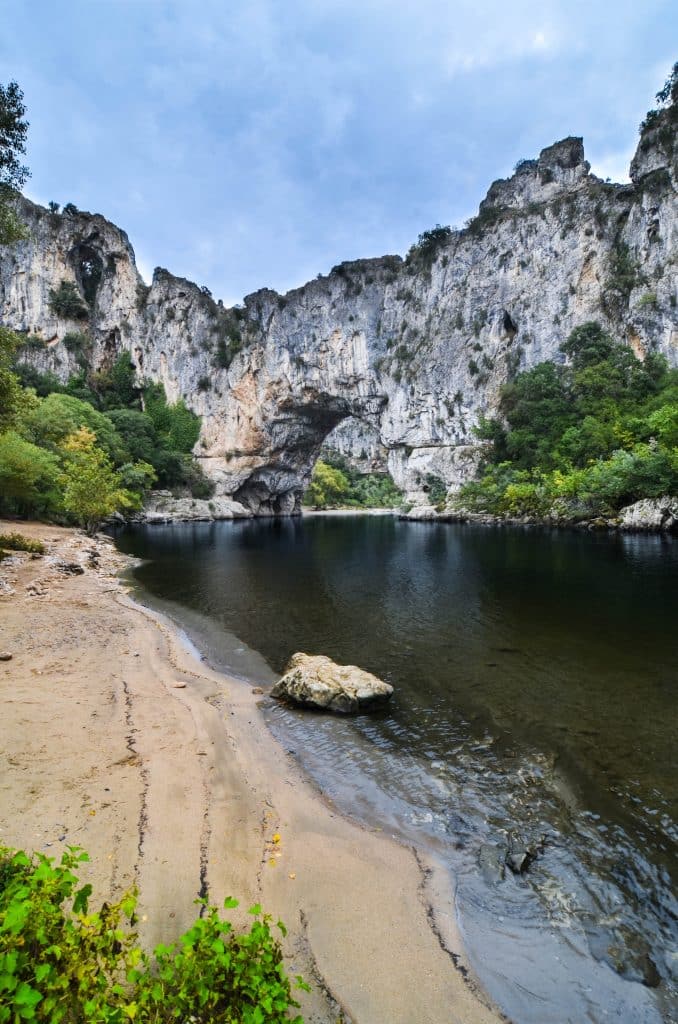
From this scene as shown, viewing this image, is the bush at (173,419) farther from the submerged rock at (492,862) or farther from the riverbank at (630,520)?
the submerged rock at (492,862)

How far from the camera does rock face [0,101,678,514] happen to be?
53125mm

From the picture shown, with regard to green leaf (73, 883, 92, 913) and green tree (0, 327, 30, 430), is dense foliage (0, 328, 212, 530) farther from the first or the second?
green leaf (73, 883, 92, 913)

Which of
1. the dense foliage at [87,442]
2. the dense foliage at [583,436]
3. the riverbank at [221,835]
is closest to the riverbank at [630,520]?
the dense foliage at [583,436]

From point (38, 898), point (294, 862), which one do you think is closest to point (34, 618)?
point (294, 862)

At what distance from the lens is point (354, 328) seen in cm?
6341

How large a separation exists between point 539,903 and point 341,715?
3908 millimetres

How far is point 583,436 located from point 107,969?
46.4 metres

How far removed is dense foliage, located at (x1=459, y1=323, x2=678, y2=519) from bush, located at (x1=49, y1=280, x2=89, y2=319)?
53.3 meters

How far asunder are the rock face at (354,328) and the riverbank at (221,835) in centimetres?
5517

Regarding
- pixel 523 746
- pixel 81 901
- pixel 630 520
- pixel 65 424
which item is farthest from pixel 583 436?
pixel 81 901

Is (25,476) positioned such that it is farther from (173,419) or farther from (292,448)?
(292,448)

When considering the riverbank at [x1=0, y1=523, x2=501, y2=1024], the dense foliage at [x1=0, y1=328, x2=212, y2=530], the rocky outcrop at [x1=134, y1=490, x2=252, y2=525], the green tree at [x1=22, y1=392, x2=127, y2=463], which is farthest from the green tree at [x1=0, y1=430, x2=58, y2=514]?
the riverbank at [x1=0, y1=523, x2=501, y2=1024]

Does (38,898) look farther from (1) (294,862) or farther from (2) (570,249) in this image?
(2) (570,249)

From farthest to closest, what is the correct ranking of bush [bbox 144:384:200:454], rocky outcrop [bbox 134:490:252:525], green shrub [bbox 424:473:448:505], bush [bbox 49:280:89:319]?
bush [bbox 144:384:200:454] < green shrub [bbox 424:473:448:505] < bush [bbox 49:280:89:319] < rocky outcrop [bbox 134:490:252:525]
